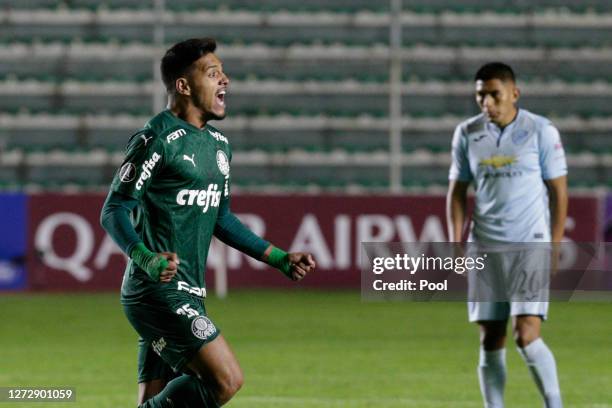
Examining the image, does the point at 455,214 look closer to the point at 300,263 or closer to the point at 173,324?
the point at 300,263

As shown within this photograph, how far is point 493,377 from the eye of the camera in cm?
673

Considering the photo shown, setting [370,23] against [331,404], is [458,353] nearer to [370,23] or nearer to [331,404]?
[331,404]

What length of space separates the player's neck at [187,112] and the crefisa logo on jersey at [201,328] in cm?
77

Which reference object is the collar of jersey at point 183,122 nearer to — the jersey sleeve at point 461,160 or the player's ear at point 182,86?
the player's ear at point 182,86

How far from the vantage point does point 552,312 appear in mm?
14750

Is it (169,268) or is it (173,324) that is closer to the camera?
(169,268)

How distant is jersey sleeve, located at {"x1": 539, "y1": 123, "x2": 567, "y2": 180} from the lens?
668 centimetres

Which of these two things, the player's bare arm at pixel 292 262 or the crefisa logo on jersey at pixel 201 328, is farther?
the player's bare arm at pixel 292 262

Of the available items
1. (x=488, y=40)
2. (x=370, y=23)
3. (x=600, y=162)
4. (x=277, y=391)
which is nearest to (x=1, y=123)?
(x=370, y=23)

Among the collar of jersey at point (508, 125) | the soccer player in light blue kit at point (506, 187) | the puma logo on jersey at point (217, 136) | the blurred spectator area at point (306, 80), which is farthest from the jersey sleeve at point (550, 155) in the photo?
the blurred spectator area at point (306, 80)

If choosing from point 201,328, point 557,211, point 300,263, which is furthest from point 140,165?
point 557,211

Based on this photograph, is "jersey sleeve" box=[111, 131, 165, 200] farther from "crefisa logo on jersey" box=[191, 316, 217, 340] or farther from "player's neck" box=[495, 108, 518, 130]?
"player's neck" box=[495, 108, 518, 130]

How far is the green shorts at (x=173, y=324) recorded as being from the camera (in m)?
4.89

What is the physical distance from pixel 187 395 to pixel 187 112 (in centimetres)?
109
